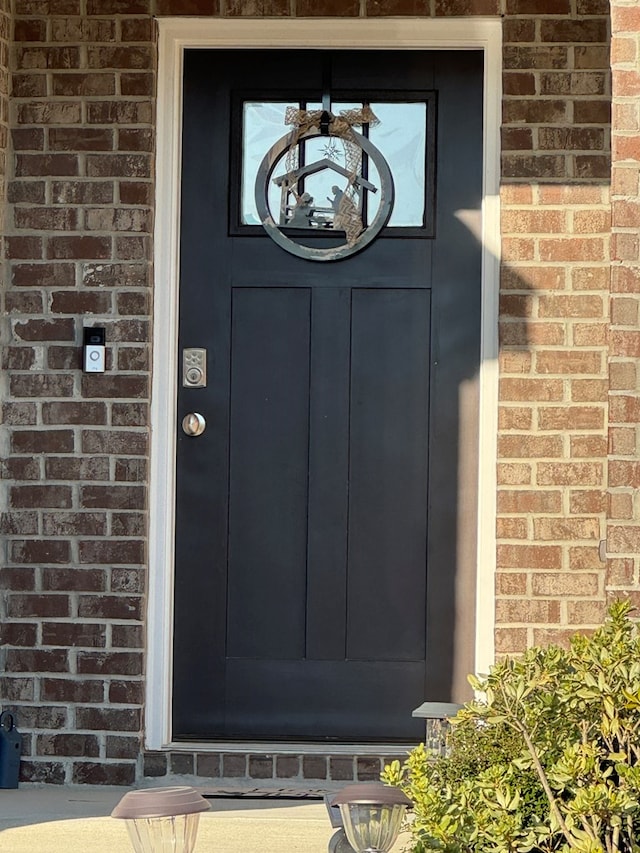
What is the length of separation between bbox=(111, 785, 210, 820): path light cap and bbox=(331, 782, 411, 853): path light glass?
291mm

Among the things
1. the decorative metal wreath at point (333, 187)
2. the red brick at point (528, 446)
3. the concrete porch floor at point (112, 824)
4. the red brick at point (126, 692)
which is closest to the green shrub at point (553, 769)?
the concrete porch floor at point (112, 824)

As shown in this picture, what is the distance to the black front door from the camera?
4.58 metres

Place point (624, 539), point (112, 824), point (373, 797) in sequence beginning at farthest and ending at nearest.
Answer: point (112, 824) < point (624, 539) < point (373, 797)

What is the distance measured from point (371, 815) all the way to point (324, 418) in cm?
211

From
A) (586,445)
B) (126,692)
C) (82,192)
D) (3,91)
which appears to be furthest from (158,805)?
(3,91)

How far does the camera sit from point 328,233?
15.1 feet

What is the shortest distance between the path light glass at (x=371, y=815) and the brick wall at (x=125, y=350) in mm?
1794

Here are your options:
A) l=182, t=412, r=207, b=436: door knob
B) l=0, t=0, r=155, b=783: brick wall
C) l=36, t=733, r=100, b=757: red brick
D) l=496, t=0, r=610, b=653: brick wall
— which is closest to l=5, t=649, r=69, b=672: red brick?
l=0, t=0, r=155, b=783: brick wall

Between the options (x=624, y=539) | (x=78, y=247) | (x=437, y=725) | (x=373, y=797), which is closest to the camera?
(x=373, y=797)

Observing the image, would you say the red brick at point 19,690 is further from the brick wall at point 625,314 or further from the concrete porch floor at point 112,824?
the brick wall at point 625,314

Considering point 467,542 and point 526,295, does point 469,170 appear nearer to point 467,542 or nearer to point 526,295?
point 526,295

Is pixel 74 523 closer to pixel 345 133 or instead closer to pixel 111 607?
pixel 111 607

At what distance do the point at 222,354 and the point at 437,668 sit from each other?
129 centimetres

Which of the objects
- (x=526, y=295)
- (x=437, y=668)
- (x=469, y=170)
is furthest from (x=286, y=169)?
(x=437, y=668)
